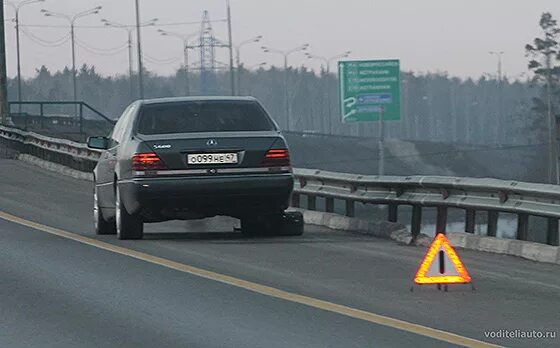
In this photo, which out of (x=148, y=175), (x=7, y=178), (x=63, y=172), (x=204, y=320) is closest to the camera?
(x=204, y=320)

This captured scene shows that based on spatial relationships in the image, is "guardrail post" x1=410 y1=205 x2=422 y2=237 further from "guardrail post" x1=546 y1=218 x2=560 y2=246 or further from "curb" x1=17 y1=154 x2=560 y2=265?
"guardrail post" x1=546 y1=218 x2=560 y2=246

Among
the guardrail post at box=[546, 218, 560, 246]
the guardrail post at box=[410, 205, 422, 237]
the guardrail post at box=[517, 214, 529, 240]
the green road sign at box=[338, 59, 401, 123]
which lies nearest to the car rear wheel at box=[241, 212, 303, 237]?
the guardrail post at box=[410, 205, 422, 237]

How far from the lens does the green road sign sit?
291 feet

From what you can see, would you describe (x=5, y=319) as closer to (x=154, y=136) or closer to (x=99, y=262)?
(x=99, y=262)

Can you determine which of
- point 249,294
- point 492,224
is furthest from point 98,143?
point 249,294

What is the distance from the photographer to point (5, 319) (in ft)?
36.2

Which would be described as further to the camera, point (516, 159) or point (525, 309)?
point (516, 159)

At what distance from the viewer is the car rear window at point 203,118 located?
1744 cm

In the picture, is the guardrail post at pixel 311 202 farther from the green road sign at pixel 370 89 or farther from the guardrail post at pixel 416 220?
the green road sign at pixel 370 89

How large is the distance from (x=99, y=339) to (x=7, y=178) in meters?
22.5

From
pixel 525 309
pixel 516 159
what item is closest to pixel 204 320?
pixel 525 309

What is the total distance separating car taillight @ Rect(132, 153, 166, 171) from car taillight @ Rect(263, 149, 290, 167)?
1082mm

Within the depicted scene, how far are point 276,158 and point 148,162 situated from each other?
134cm

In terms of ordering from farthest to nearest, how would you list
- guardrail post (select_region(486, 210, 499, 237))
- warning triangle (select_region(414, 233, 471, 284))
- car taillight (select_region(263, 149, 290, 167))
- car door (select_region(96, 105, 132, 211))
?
car door (select_region(96, 105, 132, 211)) → guardrail post (select_region(486, 210, 499, 237)) → car taillight (select_region(263, 149, 290, 167)) → warning triangle (select_region(414, 233, 471, 284))
